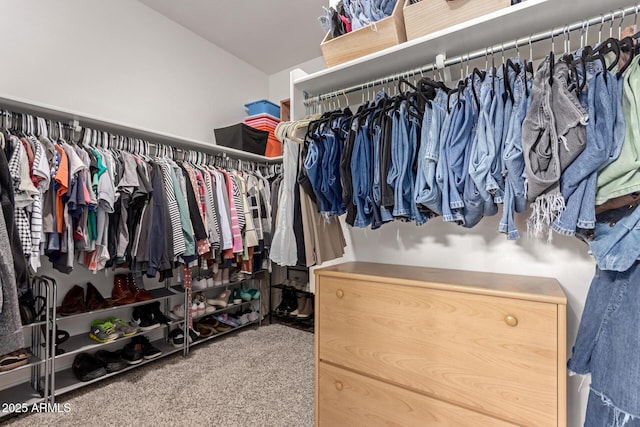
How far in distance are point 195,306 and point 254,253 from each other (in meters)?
0.67

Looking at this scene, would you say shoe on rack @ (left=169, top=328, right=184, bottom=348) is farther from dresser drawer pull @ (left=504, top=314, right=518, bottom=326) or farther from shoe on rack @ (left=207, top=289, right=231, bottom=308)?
dresser drawer pull @ (left=504, top=314, right=518, bottom=326)

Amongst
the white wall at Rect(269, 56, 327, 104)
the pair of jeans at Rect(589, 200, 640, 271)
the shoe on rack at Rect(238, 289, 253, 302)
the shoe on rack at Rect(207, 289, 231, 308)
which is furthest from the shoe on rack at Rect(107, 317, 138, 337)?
the white wall at Rect(269, 56, 327, 104)

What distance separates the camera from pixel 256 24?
2.70m

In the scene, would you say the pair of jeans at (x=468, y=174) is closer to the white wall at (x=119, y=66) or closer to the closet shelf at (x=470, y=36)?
the closet shelf at (x=470, y=36)

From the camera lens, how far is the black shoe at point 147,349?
7.17 feet

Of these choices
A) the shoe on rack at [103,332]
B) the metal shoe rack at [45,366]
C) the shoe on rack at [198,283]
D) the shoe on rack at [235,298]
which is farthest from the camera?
the shoe on rack at [235,298]

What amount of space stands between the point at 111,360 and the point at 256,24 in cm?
292

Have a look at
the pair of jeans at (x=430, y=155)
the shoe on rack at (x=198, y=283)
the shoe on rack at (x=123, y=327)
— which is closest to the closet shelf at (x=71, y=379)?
the shoe on rack at (x=123, y=327)

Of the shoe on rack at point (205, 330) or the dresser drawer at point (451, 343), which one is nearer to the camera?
the dresser drawer at point (451, 343)

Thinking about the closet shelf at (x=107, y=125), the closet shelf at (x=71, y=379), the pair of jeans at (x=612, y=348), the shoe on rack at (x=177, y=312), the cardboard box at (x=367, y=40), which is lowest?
the closet shelf at (x=71, y=379)

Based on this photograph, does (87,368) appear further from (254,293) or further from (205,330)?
(254,293)

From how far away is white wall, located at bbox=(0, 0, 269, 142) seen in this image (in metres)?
1.89

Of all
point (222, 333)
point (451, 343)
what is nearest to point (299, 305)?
point (222, 333)

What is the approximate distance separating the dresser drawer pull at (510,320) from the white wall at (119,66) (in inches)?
99.8
